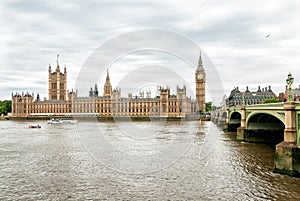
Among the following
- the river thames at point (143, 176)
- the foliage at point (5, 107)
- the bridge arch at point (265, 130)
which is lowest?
the river thames at point (143, 176)

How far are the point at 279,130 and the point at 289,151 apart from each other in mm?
15802

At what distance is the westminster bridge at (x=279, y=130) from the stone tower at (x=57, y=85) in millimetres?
119852

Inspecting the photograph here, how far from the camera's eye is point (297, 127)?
16.2 m

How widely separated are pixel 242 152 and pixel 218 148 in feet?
9.62

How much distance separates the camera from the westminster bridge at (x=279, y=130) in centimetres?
1557

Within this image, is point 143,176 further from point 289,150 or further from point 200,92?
point 200,92

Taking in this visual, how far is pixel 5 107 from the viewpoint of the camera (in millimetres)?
136250

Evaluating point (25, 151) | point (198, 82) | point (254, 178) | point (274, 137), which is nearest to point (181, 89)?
point (198, 82)

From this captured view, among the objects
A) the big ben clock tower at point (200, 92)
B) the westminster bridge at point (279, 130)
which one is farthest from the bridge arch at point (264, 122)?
the big ben clock tower at point (200, 92)

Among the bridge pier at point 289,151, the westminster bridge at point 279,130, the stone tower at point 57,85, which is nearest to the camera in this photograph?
the bridge pier at point 289,151

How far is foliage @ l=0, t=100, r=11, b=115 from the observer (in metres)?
132

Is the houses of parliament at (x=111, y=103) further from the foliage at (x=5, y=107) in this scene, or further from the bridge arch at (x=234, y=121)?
the bridge arch at (x=234, y=121)

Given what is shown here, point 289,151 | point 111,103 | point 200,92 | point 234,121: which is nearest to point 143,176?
point 289,151

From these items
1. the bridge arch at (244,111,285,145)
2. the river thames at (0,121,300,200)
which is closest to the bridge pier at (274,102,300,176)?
the river thames at (0,121,300,200)
